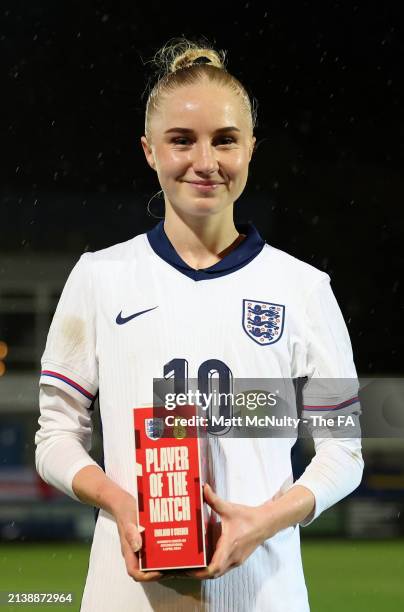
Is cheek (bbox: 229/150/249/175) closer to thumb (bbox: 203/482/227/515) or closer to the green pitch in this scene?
thumb (bbox: 203/482/227/515)

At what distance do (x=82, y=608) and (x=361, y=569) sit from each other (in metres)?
4.94

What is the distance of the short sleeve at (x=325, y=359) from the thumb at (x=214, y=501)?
0.24m

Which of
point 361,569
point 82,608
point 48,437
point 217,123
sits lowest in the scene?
point 361,569

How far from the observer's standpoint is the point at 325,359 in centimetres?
128

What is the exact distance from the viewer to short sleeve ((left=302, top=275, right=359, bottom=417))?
4.20 feet

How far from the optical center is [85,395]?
1.30 meters

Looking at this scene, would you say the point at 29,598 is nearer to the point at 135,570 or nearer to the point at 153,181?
the point at 135,570

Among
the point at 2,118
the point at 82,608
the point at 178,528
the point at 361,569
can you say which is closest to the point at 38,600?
the point at 82,608

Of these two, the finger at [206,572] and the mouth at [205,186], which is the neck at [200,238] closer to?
the mouth at [205,186]

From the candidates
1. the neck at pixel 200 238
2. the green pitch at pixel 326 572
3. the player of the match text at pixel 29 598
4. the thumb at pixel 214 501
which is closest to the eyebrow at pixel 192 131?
the neck at pixel 200 238

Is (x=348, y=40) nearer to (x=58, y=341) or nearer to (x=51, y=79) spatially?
(x=51, y=79)

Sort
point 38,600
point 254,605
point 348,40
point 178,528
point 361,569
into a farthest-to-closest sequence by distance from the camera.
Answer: point 348,40
point 361,569
point 38,600
point 254,605
point 178,528

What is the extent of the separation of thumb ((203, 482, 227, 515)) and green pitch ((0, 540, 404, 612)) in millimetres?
3856

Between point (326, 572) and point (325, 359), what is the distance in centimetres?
481
